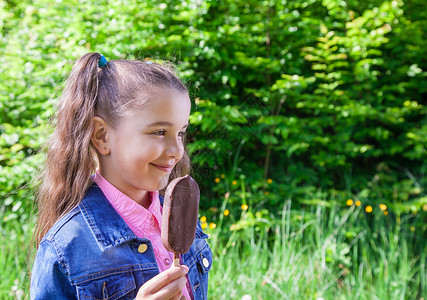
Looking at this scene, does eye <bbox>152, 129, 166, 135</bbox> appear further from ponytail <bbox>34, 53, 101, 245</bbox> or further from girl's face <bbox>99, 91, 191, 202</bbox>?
ponytail <bbox>34, 53, 101, 245</bbox>

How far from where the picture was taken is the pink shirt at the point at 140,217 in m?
1.17

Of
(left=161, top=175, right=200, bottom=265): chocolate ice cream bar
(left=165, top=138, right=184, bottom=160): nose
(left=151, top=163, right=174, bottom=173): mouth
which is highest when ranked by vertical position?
(left=165, top=138, right=184, bottom=160): nose

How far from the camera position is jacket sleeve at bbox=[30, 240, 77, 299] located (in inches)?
40.4

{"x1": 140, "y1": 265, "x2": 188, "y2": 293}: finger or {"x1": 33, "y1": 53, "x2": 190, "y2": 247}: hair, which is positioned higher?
{"x1": 33, "y1": 53, "x2": 190, "y2": 247}: hair

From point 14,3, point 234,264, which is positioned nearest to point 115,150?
point 234,264

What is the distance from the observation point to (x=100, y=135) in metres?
1.16

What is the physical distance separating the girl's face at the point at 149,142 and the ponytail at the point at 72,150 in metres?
0.08

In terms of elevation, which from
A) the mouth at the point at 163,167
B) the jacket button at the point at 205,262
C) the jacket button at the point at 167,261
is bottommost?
the jacket button at the point at 205,262

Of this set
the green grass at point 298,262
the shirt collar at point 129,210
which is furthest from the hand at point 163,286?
the green grass at point 298,262

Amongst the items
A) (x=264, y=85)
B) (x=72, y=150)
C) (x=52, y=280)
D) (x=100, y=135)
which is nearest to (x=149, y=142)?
(x=100, y=135)

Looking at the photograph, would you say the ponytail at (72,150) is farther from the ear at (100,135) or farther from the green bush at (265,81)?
the green bush at (265,81)

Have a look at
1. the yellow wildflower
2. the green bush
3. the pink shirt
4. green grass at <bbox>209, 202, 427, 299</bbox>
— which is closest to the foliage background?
the green bush

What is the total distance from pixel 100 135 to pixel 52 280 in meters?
0.36

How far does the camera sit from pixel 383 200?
3.80 m
